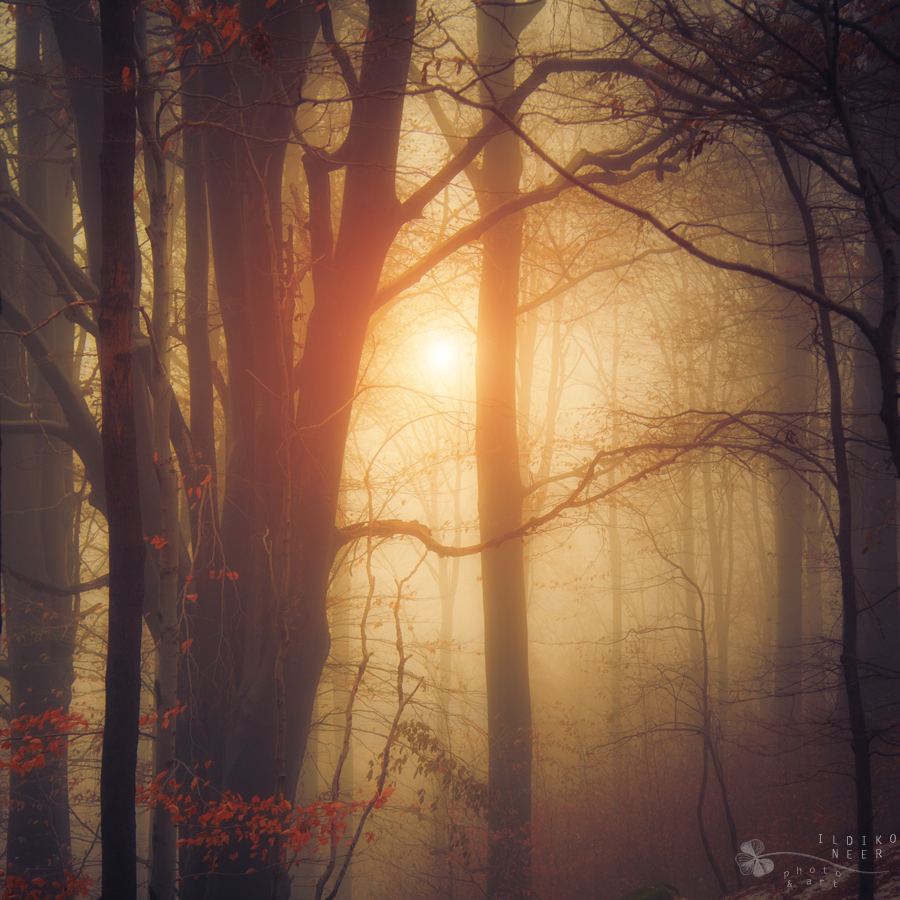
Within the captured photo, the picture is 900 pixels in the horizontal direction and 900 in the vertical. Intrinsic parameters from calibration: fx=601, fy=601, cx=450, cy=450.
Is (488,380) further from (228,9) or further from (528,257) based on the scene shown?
(228,9)

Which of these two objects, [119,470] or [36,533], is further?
[36,533]

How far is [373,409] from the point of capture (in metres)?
12.1

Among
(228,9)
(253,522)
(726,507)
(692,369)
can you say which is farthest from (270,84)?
(726,507)

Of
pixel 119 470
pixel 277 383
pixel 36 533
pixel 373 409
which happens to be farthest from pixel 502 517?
pixel 36 533

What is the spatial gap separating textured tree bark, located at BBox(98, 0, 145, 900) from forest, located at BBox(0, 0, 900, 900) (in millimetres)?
22

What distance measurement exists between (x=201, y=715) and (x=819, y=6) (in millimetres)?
6757

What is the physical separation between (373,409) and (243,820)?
26.4 feet

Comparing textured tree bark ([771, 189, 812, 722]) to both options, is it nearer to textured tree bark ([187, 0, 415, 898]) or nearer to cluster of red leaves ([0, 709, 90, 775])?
textured tree bark ([187, 0, 415, 898])

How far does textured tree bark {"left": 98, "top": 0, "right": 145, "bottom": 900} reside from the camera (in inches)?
151

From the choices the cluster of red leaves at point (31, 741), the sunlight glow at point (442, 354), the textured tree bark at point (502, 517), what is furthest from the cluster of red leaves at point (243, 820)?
the sunlight glow at point (442, 354)

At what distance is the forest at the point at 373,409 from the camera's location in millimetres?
4074

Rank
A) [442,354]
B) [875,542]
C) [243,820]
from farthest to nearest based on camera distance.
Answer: [442,354]
[875,542]
[243,820]

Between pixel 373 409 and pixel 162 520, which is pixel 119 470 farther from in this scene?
pixel 373 409

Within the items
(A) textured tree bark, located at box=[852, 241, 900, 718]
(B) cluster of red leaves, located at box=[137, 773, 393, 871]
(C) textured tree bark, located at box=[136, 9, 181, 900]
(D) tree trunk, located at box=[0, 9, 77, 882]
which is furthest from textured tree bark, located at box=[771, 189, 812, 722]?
(D) tree trunk, located at box=[0, 9, 77, 882]
